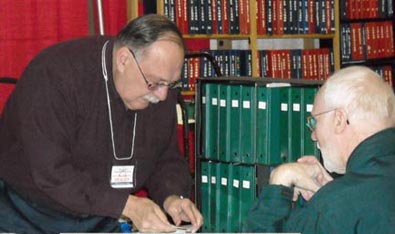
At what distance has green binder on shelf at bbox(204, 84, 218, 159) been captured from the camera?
405 cm

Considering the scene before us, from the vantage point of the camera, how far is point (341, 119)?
2.10 metres

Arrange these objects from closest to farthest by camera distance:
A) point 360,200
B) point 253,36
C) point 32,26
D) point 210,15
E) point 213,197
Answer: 1. point 360,200
2. point 213,197
3. point 32,26
4. point 210,15
5. point 253,36

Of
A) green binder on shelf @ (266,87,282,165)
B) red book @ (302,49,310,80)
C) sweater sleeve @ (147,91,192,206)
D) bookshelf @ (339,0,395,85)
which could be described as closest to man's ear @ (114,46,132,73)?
sweater sleeve @ (147,91,192,206)

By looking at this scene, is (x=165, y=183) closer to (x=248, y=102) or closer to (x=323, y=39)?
(x=248, y=102)

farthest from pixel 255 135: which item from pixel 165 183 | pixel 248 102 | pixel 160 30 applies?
pixel 160 30

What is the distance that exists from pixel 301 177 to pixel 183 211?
57cm

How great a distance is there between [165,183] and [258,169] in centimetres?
113

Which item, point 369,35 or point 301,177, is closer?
point 301,177

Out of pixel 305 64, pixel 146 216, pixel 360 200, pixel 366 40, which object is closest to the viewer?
pixel 360 200

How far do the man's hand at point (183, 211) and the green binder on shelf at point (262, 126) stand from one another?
3.71 ft

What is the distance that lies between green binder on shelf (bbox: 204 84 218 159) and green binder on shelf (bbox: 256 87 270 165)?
0.29m

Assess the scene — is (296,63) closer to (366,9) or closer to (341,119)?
(366,9)

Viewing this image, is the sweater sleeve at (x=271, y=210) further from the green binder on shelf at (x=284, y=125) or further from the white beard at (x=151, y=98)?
the green binder on shelf at (x=284, y=125)

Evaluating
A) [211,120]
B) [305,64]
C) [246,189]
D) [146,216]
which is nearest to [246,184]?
[246,189]
